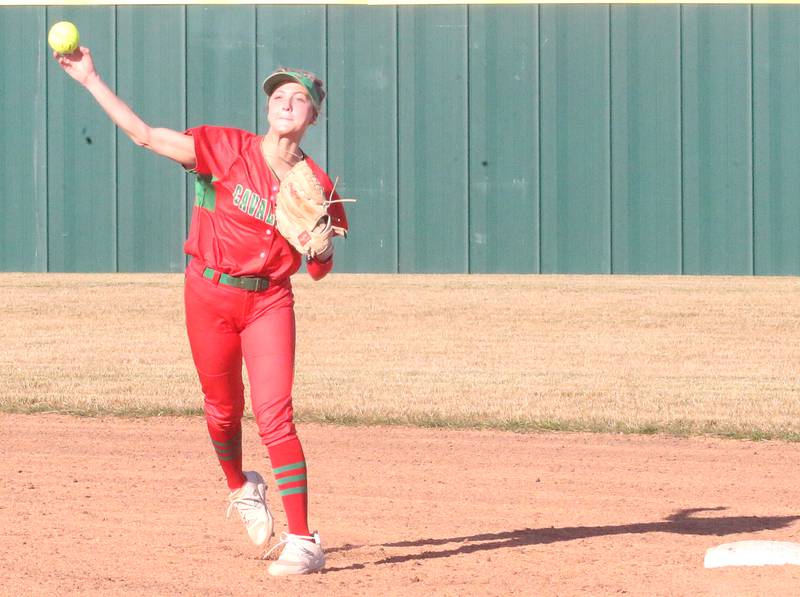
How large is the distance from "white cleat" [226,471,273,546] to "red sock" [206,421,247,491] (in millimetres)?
36

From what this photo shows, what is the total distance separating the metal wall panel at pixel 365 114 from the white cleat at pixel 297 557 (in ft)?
48.0

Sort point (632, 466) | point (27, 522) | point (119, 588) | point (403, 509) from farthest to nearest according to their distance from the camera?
1. point (632, 466)
2. point (403, 509)
3. point (27, 522)
4. point (119, 588)

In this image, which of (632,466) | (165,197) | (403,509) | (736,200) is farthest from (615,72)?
(403,509)

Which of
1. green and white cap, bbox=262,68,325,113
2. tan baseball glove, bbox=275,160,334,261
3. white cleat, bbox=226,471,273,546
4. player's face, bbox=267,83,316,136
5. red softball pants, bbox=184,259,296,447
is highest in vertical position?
green and white cap, bbox=262,68,325,113

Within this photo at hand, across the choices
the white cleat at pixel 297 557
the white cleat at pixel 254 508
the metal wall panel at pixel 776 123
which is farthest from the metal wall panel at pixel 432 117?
the white cleat at pixel 297 557

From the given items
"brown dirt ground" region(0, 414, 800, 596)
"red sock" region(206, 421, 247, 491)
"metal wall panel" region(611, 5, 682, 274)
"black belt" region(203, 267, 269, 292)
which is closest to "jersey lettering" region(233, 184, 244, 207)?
"black belt" region(203, 267, 269, 292)

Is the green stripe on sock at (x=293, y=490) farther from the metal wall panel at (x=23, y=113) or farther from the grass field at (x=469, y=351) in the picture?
the metal wall panel at (x=23, y=113)

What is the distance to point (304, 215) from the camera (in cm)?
485

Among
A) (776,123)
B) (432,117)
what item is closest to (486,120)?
(432,117)

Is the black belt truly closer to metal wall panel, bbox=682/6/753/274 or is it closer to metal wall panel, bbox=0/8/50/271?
metal wall panel, bbox=682/6/753/274

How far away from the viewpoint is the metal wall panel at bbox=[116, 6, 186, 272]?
19.7 meters

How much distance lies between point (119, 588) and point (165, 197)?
15.6 m

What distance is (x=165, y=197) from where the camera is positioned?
19.9 m

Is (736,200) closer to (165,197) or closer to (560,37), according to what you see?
(560,37)
